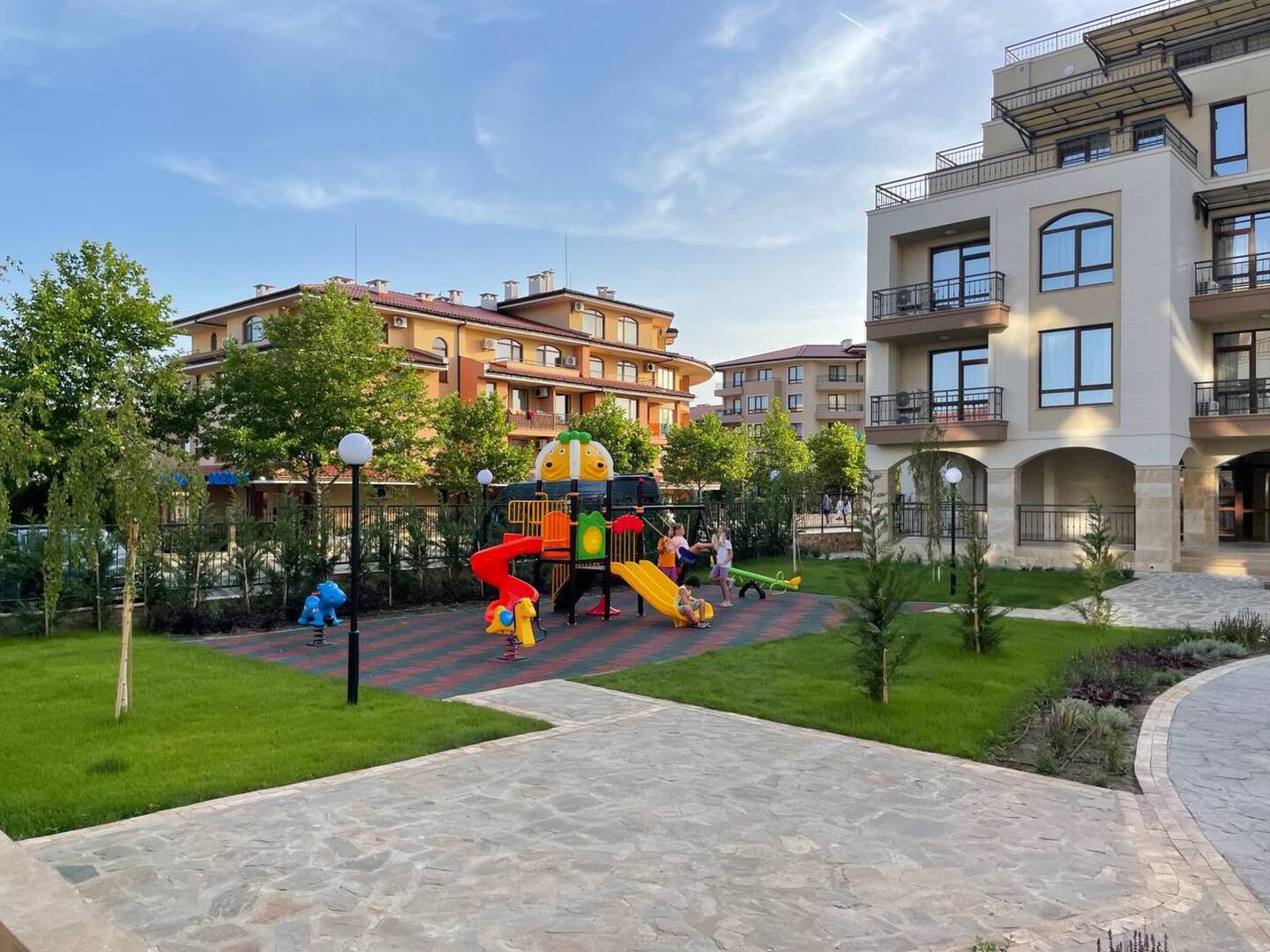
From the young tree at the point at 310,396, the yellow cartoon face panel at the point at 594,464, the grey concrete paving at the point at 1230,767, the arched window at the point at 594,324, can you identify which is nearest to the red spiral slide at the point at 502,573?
the yellow cartoon face panel at the point at 594,464

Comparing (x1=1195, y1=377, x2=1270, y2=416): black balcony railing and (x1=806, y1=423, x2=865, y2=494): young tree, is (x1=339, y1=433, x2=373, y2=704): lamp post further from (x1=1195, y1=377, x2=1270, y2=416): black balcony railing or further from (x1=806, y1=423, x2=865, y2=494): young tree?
(x1=806, y1=423, x2=865, y2=494): young tree

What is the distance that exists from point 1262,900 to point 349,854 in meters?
5.15

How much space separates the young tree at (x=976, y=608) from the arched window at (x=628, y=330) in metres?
42.9

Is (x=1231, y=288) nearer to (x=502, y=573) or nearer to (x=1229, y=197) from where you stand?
(x=1229, y=197)

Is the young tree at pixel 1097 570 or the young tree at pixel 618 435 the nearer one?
the young tree at pixel 1097 570

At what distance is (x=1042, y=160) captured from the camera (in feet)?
89.7

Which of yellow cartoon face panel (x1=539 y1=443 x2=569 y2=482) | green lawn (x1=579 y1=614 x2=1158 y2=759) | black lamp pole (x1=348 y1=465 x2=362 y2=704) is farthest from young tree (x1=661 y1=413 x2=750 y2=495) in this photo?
black lamp pole (x1=348 y1=465 x2=362 y2=704)

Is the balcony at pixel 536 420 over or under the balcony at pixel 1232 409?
over

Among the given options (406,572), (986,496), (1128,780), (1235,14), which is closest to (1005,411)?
(986,496)

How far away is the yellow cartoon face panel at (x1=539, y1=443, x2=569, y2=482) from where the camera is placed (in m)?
15.9

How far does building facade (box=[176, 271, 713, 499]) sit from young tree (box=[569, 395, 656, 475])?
1580 mm

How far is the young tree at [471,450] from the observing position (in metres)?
37.4

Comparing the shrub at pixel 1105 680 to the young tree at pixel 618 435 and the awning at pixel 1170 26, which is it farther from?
the young tree at pixel 618 435

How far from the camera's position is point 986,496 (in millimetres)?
26047
